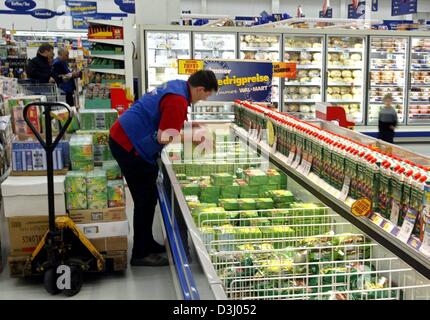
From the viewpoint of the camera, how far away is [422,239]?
7.72 ft

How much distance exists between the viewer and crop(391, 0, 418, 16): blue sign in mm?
13099

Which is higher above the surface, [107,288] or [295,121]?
[295,121]

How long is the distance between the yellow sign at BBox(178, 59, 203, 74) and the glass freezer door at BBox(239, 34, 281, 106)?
2.71 metres

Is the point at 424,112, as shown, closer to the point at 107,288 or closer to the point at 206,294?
the point at 107,288

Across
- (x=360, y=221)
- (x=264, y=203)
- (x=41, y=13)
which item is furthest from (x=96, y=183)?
(x=41, y=13)

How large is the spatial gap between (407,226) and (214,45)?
8.08 m

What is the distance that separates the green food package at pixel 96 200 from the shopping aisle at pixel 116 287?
1.87 ft

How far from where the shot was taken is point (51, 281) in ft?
12.7

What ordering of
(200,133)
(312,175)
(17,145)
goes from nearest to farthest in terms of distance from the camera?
(312,175)
(17,145)
(200,133)

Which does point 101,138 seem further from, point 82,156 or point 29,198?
point 29,198

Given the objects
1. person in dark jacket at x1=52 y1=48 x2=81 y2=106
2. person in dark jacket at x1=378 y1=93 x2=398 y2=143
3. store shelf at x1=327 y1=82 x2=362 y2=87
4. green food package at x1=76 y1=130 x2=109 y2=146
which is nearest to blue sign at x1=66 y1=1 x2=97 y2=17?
person in dark jacket at x1=52 y1=48 x2=81 y2=106

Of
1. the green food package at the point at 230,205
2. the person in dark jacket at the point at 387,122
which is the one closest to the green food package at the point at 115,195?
the green food package at the point at 230,205

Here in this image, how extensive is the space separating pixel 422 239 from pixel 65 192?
→ 9.10 feet

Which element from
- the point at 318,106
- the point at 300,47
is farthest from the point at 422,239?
the point at 300,47
